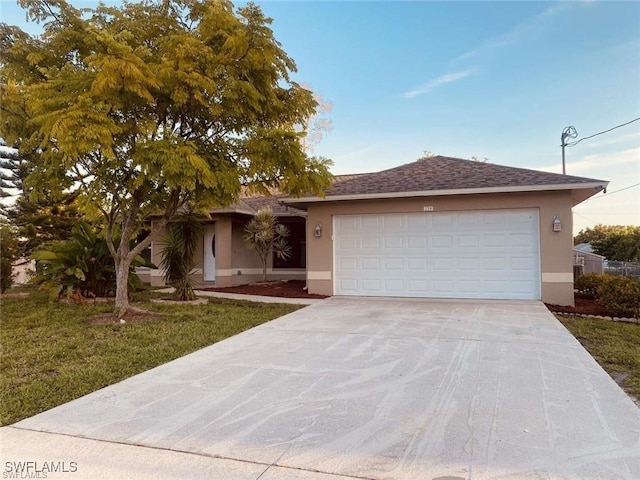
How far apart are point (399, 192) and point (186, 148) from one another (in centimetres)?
601

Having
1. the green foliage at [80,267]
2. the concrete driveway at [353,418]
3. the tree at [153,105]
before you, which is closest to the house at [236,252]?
the green foliage at [80,267]

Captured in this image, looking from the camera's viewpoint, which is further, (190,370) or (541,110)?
(541,110)

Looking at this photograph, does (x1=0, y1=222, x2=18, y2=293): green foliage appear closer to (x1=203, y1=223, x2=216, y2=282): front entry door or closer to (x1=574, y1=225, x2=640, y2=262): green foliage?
(x1=203, y1=223, x2=216, y2=282): front entry door

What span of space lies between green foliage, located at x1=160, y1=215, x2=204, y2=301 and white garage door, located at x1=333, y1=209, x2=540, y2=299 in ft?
12.9

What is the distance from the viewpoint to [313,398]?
4.03 metres

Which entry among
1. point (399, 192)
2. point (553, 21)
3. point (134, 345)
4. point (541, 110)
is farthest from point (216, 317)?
point (541, 110)

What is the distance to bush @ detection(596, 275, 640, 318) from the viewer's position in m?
8.56

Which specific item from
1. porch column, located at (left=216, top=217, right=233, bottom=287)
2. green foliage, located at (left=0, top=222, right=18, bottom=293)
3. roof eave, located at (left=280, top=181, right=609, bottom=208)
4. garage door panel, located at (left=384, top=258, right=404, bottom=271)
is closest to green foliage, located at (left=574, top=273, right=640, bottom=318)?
roof eave, located at (left=280, top=181, right=609, bottom=208)

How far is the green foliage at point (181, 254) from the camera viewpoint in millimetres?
10680

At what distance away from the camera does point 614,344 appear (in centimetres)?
636

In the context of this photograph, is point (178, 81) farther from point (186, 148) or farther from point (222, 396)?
point (222, 396)

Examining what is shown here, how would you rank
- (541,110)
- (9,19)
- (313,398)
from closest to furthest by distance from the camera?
(313,398) → (9,19) → (541,110)

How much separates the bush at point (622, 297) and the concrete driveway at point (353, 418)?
12.1ft

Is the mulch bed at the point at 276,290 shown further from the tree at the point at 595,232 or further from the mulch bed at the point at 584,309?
the tree at the point at 595,232
